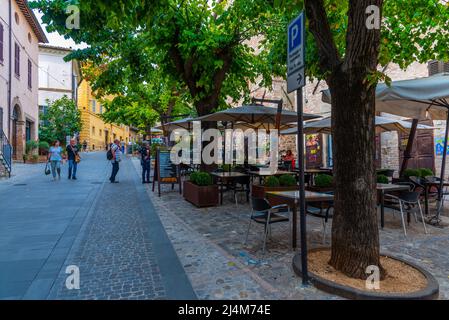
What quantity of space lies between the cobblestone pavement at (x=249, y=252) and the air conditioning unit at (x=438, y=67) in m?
7.47

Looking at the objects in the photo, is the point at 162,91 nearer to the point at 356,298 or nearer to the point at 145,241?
the point at 145,241

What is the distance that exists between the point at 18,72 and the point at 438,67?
22562 millimetres

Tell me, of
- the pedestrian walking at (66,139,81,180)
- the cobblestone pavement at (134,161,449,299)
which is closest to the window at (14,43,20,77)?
the pedestrian walking at (66,139,81,180)

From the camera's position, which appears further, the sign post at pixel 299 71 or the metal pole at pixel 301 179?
the metal pole at pixel 301 179

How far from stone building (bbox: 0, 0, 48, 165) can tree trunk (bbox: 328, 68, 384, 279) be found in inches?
649

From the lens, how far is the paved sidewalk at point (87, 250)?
345cm

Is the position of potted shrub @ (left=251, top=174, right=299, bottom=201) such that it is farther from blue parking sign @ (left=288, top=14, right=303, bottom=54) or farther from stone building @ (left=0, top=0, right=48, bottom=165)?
stone building @ (left=0, top=0, right=48, bottom=165)

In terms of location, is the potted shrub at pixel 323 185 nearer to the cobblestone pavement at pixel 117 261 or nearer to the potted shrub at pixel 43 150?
the cobblestone pavement at pixel 117 261

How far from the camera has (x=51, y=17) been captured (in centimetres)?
655

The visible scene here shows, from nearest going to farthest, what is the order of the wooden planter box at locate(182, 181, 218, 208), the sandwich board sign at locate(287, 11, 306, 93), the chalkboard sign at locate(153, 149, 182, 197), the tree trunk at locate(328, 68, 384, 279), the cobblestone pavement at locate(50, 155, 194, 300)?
the sandwich board sign at locate(287, 11, 306, 93)
the cobblestone pavement at locate(50, 155, 194, 300)
the tree trunk at locate(328, 68, 384, 279)
the wooden planter box at locate(182, 181, 218, 208)
the chalkboard sign at locate(153, 149, 182, 197)

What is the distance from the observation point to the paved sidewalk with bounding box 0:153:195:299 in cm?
345

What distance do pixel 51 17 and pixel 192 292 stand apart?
612cm

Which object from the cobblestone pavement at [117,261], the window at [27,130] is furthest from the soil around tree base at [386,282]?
the window at [27,130]
